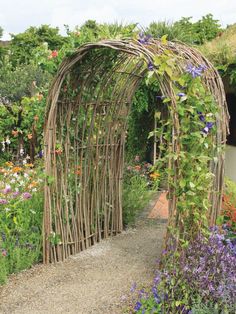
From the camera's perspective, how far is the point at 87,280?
4074 millimetres

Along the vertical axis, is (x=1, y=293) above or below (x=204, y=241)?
below

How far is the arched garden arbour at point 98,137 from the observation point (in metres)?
3.70

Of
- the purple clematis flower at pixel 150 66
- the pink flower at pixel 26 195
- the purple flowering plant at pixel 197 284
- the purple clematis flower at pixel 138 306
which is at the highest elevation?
the purple clematis flower at pixel 150 66

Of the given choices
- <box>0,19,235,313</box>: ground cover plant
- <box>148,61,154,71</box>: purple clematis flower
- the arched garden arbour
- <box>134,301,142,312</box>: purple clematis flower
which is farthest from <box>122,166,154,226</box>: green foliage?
<box>148,61,154,71</box>: purple clematis flower

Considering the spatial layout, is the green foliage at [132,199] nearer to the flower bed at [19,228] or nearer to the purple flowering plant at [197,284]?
the flower bed at [19,228]

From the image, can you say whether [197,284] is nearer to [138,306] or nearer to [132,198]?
[138,306]

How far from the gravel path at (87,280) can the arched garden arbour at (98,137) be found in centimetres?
24

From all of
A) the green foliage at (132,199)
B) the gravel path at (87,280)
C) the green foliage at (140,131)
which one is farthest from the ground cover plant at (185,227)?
the green foliage at (140,131)

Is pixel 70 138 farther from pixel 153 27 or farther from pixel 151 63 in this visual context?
pixel 153 27

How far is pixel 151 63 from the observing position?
3541mm

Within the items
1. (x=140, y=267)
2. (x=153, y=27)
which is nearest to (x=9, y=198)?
(x=140, y=267)

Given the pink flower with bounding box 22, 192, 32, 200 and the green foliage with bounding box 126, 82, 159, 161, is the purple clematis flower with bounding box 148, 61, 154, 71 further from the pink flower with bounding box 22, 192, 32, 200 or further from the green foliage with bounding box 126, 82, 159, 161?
the green foliage with bounding box 126, 82, 159, 161

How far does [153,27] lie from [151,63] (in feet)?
19.6

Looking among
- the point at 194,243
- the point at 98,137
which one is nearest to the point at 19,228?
the point at 98,137
